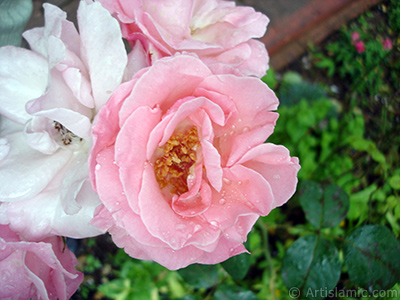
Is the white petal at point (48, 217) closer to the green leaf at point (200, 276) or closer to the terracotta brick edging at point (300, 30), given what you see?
the green leaf at point (200, 276)

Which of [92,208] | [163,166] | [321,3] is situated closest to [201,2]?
[163,166]

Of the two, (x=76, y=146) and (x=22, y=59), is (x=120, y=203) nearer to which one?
(x=76, y=146)

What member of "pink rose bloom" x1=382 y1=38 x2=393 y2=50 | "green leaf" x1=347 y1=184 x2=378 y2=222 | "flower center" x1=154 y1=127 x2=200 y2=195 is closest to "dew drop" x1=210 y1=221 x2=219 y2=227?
"flower center" x1=154 y1=127 x2=200 y2=195

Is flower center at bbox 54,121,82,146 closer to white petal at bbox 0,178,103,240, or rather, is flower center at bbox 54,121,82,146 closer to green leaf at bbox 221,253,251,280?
white petal at bbox 0,178,103,240

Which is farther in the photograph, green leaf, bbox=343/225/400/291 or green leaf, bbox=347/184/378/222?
green leaf, bbox=347/184/378/222

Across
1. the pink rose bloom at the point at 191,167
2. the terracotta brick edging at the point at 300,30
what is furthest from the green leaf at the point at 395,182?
the terracotta brick edging at the point at 300,30

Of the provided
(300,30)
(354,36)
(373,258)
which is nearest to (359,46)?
(354,36)

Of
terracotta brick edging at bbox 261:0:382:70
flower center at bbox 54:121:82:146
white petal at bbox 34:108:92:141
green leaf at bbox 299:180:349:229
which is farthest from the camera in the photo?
terracotta brick edging at bbox 261:0:382:70

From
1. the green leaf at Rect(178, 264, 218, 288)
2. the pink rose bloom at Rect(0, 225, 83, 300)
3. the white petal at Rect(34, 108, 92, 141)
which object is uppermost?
the white petal at Rect(34, 108, 92, 141)
